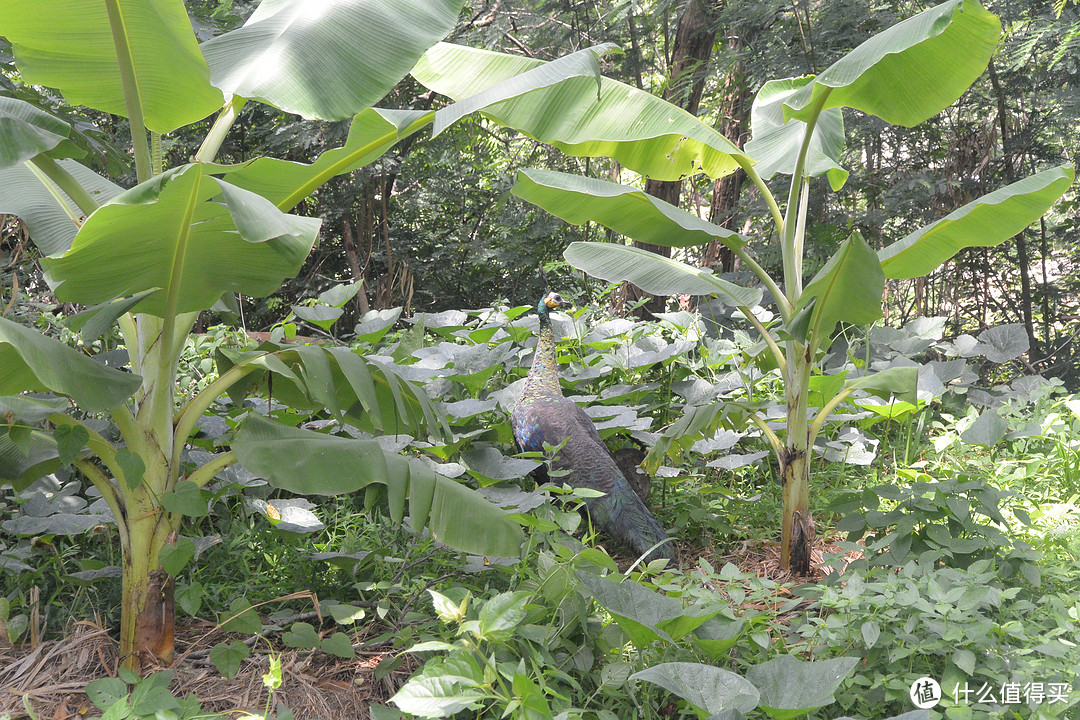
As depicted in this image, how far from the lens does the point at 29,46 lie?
1476mm

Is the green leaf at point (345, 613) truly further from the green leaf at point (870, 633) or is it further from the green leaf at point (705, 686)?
the green leaf at point (870, 633)

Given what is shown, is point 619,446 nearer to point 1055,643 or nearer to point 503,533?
point 503,533

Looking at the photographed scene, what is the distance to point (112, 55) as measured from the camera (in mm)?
1535

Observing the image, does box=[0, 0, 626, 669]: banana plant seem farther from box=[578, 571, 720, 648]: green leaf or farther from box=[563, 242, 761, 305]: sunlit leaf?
box=[563, 242, 761, 305]: sunlit leaf

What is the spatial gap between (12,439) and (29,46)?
0.82m

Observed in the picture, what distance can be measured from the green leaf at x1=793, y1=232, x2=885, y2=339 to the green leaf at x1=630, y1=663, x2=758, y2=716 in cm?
109

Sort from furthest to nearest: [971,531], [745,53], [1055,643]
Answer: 1. [745,53]
2. [971,531]
3. [1055,643]

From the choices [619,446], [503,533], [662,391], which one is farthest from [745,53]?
[503,533]

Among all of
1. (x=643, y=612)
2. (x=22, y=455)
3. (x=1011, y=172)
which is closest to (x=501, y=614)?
(x=643, y=612)

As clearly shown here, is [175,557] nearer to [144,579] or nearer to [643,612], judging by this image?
[144,579]

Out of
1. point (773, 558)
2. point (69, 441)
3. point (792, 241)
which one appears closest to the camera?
point (69, 441)

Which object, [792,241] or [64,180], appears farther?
[792,241]

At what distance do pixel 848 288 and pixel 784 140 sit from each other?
995mm

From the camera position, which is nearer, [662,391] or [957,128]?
[662,391]
